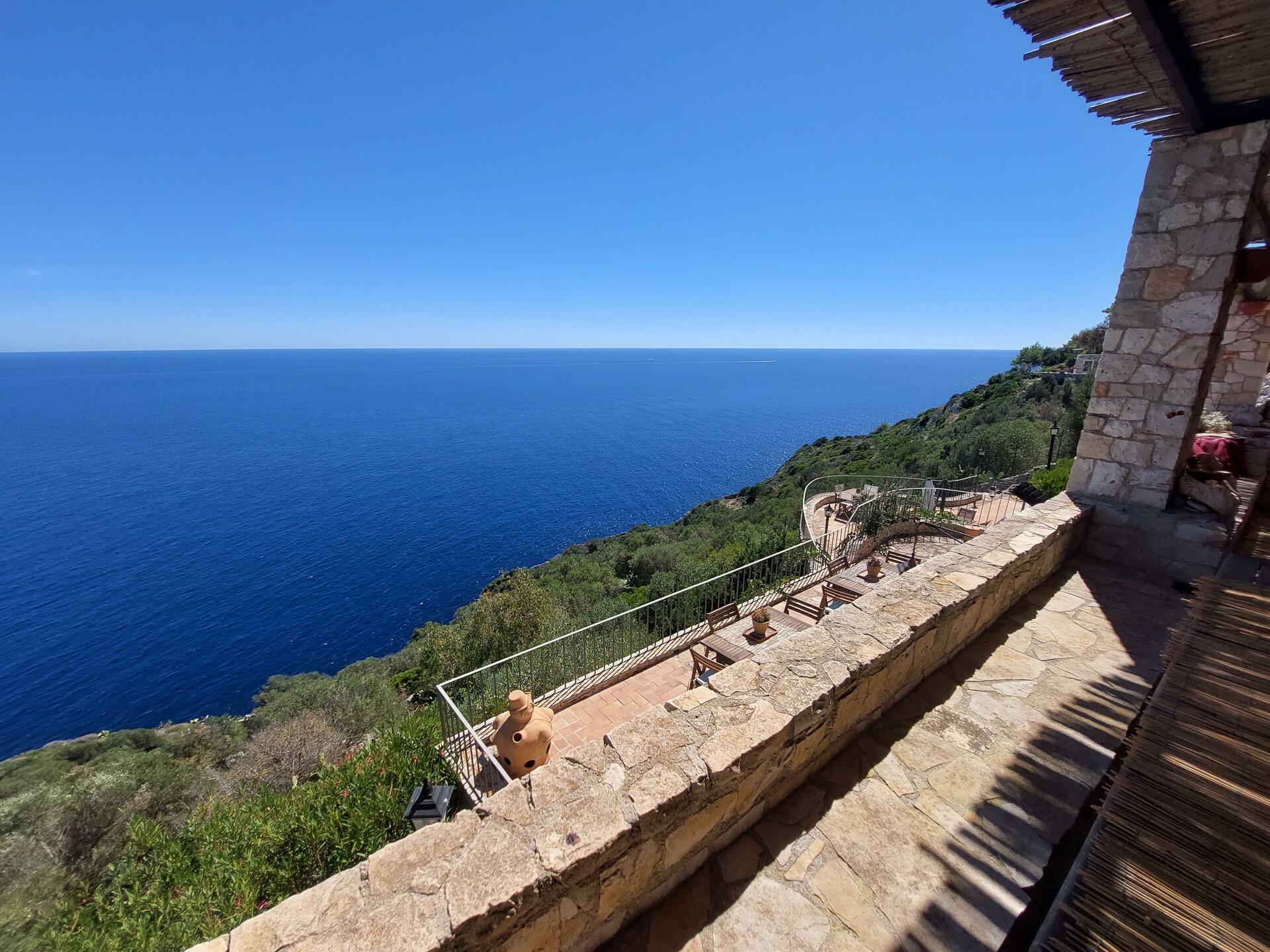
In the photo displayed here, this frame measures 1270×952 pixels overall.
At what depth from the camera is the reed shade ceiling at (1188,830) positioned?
4.60ft

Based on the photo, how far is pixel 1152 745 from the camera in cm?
195

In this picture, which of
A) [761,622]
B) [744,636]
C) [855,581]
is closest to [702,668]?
[744,636]

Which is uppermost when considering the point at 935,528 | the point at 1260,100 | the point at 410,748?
the point at 1260,100

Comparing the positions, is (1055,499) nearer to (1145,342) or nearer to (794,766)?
(1145,342)

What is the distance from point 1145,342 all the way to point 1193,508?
5.70 feet

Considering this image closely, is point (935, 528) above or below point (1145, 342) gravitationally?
below

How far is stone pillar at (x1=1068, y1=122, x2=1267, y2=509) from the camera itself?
452cm

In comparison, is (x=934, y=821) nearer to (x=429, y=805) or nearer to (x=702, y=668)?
(x=429, y=805)

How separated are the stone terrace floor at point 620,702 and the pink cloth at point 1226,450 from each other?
2716mm

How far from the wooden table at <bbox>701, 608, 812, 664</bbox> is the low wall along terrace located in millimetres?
3286

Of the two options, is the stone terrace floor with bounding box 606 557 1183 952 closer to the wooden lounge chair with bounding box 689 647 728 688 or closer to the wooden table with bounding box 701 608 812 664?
the wooden table with bounding box 701 608 812 664

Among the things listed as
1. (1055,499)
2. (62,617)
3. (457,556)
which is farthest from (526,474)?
(1055,499)

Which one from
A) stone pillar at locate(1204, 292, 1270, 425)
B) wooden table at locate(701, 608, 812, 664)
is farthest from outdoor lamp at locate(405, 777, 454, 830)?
stone pillar at locate(1204, 292, 1270, 425)

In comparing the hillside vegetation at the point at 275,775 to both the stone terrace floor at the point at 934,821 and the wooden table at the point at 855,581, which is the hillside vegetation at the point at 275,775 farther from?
the stone terrace floor at the point at 934,821
